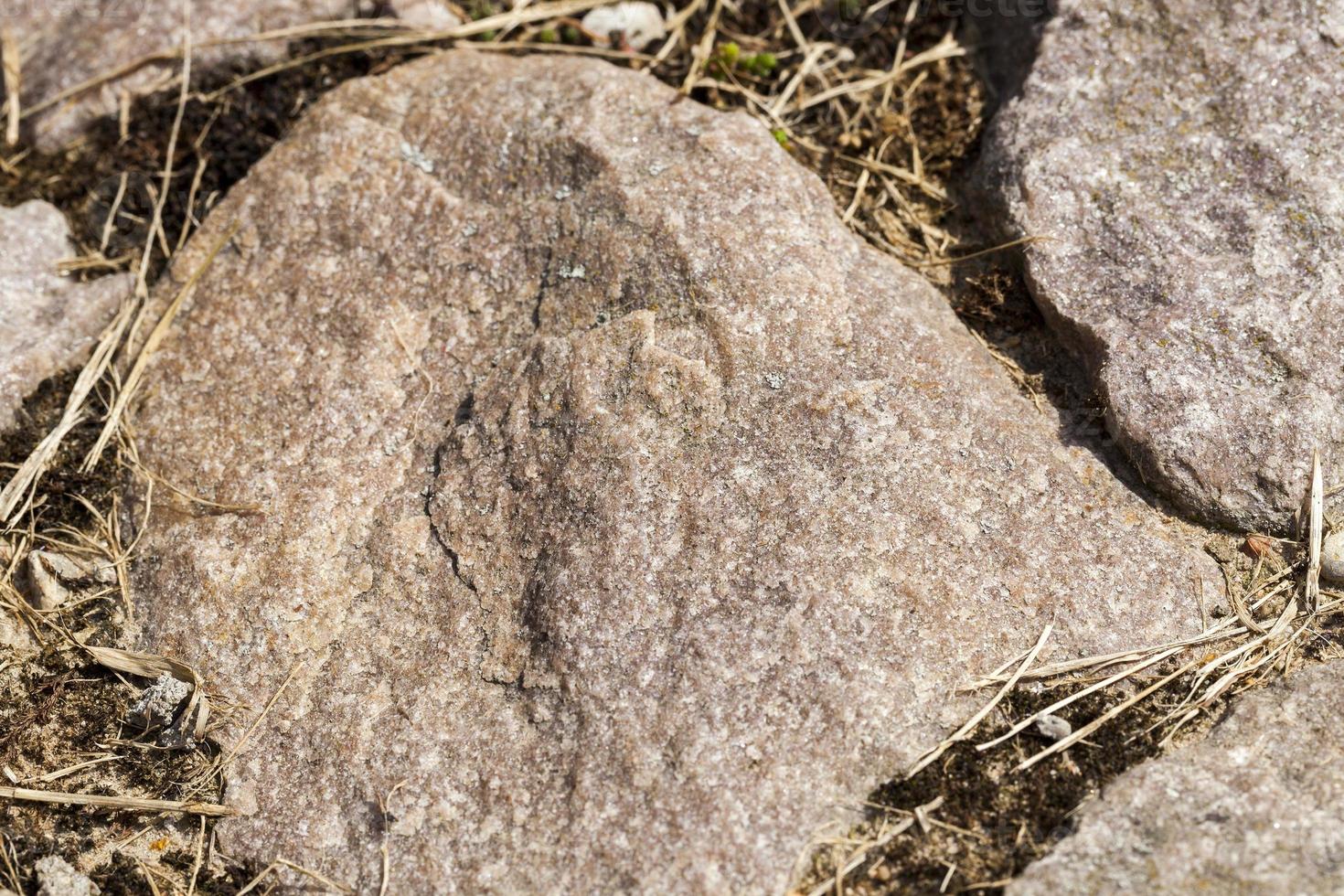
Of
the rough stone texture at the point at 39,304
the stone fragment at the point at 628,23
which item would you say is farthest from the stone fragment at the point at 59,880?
the stone fragment at the point at 628,23

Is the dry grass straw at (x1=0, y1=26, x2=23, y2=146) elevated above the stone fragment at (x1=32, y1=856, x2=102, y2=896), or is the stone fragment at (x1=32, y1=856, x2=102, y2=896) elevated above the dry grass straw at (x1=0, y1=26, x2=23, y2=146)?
the dry grass straw at (x1=0, y1=26, x2=23, y2=146)

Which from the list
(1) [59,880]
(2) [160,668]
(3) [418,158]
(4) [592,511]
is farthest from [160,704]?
(3) [418,158]

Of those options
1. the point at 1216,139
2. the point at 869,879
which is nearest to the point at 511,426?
the point at 869,879

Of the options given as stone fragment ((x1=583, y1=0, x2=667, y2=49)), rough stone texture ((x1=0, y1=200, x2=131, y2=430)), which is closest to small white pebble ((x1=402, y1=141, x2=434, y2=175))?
stone fragment ((x1=583, y1=0, x2=667, y2=49))

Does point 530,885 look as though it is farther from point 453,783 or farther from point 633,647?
point 633,647

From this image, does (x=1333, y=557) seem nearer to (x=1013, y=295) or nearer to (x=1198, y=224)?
(x=1198, y=224)

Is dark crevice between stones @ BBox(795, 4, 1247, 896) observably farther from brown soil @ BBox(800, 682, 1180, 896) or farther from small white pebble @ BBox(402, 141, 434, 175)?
small white pebble @ BBox(402, 141, 434, 175)
